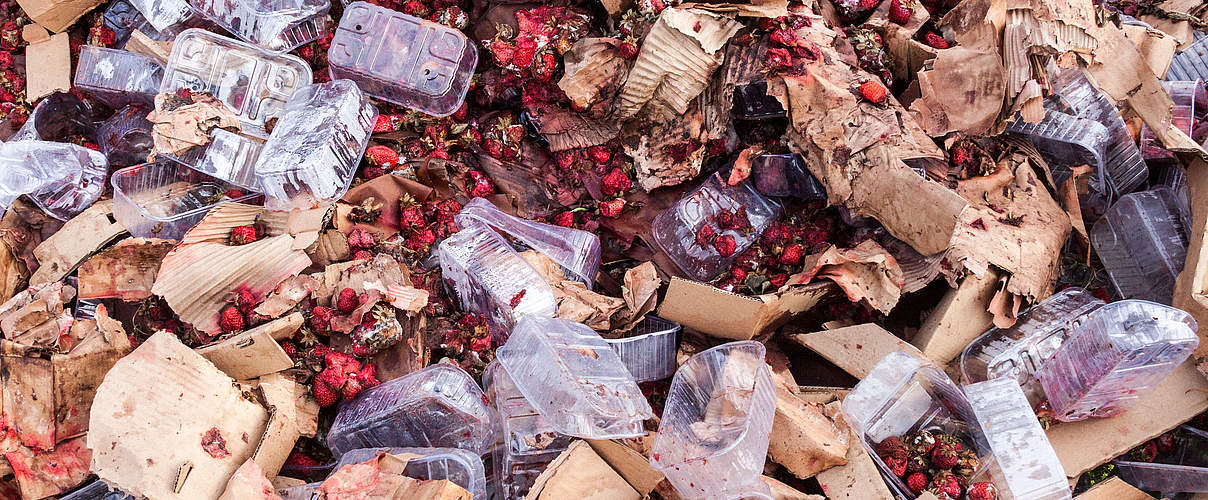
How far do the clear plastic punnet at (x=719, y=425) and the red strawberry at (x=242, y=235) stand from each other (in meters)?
1.63

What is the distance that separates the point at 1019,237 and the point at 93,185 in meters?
3.63

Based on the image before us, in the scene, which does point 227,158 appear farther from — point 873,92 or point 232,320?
point 873,92

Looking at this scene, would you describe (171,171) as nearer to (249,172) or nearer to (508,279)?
(249,172)

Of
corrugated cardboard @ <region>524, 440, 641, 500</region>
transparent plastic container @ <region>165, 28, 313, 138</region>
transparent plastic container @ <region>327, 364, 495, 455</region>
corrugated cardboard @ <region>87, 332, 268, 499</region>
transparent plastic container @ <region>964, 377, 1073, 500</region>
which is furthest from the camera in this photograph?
transparent plastic container @ <region>165, 28, 313, 138</region>

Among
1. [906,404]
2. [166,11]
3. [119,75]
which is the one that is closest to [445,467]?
[906,404]

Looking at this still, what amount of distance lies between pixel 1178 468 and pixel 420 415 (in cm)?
259

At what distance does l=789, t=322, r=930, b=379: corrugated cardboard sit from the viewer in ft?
8.87

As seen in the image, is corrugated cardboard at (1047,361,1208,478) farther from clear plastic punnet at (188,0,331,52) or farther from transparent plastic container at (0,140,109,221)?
transparent plastic container at (0,140,109,221)

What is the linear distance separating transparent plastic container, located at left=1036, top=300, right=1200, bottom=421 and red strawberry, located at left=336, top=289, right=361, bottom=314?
2403 millimetres

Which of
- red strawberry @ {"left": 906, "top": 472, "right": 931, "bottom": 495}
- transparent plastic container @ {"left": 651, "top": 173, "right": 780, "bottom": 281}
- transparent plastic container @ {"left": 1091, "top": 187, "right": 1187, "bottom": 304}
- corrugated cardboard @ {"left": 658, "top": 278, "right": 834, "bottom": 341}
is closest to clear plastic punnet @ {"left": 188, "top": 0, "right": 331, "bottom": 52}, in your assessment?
transparent plastic container @ {"left": 651, "top": 173, "right": 780, "bottom": 281}

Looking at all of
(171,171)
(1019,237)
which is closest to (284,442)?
(171,171)

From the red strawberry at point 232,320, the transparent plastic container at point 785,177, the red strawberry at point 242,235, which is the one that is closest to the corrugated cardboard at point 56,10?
the red strawberry at point 242,235

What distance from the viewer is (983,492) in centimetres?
239

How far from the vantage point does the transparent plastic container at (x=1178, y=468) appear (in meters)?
2.63
